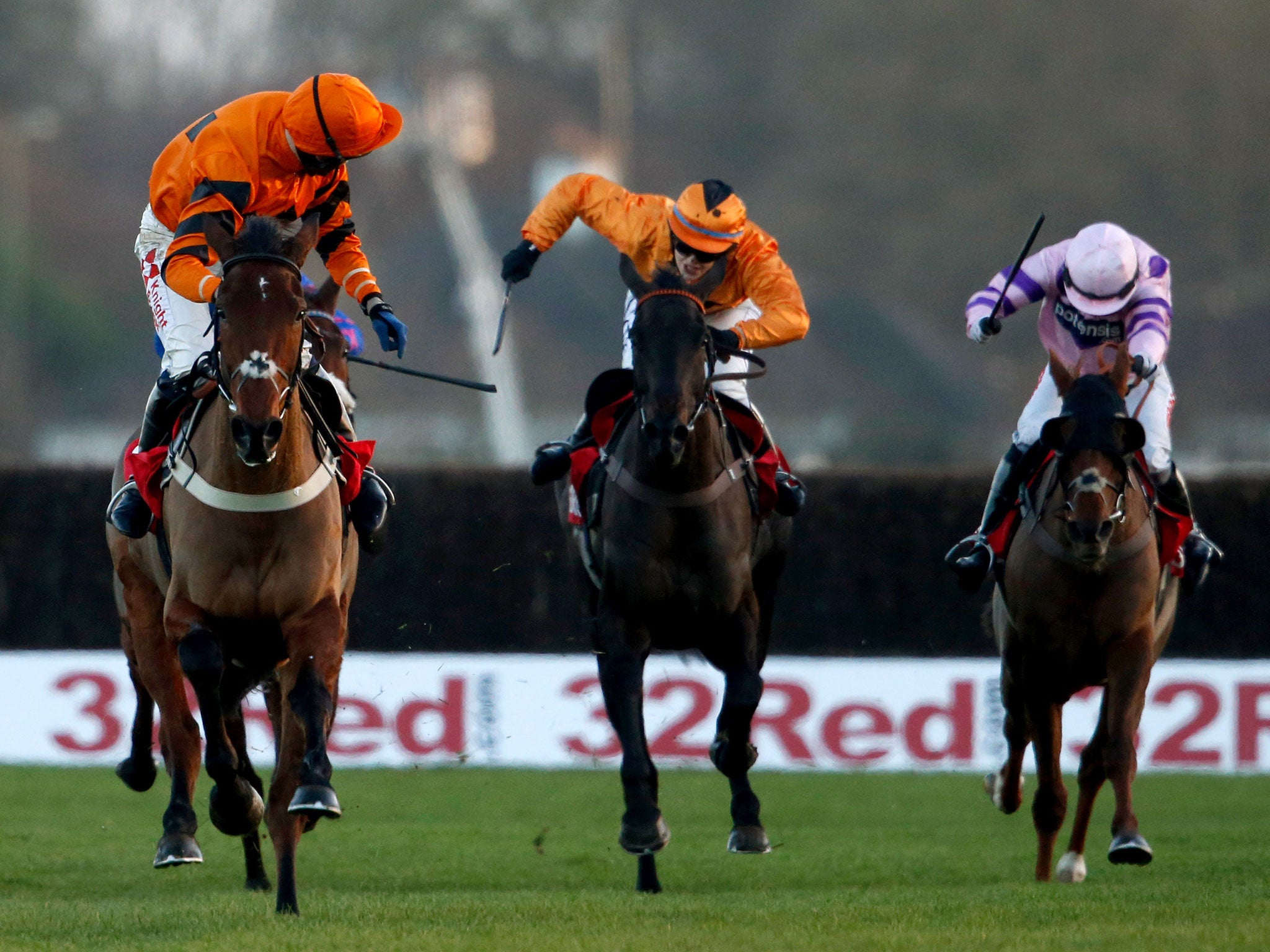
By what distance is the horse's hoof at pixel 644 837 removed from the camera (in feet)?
23.2

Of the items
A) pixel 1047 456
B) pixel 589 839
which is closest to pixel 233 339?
pixel 1047 456

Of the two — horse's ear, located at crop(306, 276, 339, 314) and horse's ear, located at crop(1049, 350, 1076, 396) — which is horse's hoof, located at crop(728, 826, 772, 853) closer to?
horse's ear, located at crop(1049, 350, 1076, 396)

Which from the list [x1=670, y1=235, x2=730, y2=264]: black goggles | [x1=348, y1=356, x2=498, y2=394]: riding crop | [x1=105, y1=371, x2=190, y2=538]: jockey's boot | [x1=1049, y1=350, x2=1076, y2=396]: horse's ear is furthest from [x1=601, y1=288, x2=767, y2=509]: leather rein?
[x1=105, y1=371, x2=190, y2=538]: jockey's boot

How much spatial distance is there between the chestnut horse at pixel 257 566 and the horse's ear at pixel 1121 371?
2950 millimetres

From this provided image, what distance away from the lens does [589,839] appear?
9.81 meters

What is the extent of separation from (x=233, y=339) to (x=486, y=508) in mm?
8570

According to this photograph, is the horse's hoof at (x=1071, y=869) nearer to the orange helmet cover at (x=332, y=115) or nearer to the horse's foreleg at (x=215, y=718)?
the horse's foreleg at (x=215, y=718)

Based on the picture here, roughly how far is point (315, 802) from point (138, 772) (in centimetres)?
195

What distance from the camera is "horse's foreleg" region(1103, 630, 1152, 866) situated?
22.7 ft

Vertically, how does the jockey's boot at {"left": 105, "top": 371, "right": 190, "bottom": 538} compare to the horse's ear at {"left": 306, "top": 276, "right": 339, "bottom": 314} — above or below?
below

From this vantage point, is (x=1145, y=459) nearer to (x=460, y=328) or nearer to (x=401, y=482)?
(x=401, y=482)

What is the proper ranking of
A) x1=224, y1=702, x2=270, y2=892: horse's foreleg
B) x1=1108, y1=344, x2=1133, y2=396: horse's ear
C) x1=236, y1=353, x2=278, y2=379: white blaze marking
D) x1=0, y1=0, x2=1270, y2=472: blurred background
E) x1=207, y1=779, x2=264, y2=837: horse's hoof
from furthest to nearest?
1. x1=0, y1=0, x2=1270, y2=472: blurred background
2. x1=1108, y1=344, x2=1133, y2=396: horse's ear
3. x1=224, y1=702, x2=270, y2=892: horse's foreleg
4. x1=207, y1=779, x2=264, y2=837: horse's hoof
5. x1=236, y1=353, x2=278, y2=379: white blaze marking

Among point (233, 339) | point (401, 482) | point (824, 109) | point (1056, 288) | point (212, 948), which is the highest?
point (824, 109)

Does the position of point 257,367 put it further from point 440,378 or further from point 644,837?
point 644,837
